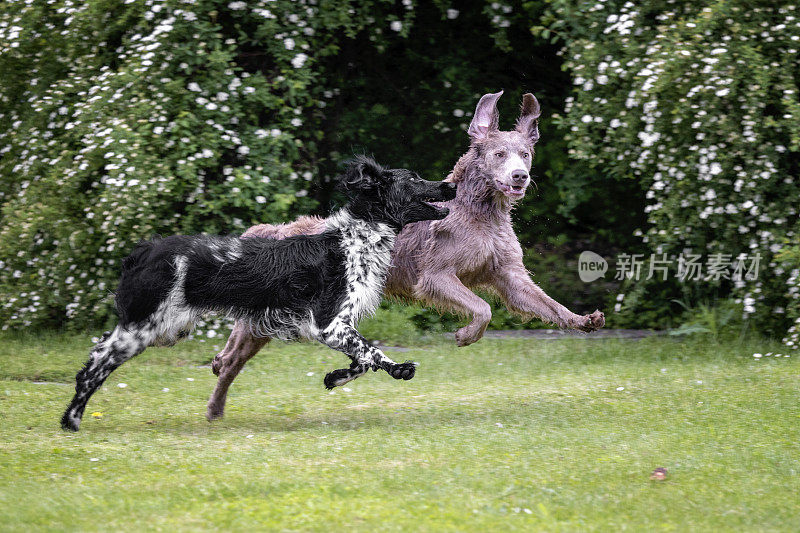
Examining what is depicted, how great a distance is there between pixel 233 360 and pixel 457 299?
1.58 m

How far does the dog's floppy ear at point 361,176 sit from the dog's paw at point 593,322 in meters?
1.62

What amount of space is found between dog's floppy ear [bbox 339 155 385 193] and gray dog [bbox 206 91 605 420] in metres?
0.62

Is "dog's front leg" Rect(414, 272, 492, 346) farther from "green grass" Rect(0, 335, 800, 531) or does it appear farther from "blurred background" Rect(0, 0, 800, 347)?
"blurred background" Rect(0, 0, 800, 347)

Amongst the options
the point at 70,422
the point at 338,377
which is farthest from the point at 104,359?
the point at 338,377

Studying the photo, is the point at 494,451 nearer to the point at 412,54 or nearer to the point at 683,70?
the point at 683,70

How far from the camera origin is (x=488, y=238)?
7074mm

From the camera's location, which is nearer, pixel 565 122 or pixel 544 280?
pixel 565 122

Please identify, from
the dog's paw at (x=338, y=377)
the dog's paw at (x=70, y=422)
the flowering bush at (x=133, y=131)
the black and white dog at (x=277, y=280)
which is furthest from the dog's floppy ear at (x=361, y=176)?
the flowering bush at (x=133, y=131)

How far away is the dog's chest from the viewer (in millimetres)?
6258

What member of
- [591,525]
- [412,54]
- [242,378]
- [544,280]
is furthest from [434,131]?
[591,525]

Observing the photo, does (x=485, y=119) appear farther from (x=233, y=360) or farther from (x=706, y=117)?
(x=706, y=117)

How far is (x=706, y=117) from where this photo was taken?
8.84 metres

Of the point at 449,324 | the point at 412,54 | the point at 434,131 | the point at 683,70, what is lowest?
the point at 449,324

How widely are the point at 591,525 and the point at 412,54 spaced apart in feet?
28.1
